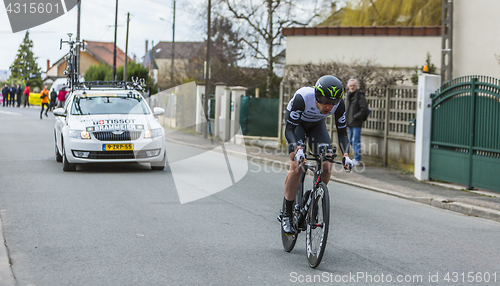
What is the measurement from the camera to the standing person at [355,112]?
1395 cm

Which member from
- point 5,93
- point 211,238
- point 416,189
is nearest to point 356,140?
point 416,189

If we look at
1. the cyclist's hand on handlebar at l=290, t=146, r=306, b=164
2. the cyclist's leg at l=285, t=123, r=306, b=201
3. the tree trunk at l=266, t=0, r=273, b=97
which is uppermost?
the tree trunk at l=266, t=0, r=273, b=97

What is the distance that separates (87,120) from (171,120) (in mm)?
19308

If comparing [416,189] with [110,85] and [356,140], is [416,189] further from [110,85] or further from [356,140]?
[110,85]

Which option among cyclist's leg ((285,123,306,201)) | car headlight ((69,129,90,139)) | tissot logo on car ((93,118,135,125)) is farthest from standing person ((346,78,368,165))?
cyclist's leg ((285,123,306,201))

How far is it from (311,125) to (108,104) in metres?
7.41

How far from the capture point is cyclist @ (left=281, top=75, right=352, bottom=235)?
210 inches

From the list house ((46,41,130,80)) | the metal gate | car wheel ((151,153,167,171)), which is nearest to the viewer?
the metal gate

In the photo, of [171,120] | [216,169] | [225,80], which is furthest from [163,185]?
[225,80]

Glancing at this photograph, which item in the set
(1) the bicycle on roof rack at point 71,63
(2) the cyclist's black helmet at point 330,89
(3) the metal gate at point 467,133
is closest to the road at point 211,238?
(2) the cyclist's black helmet at point 330,89

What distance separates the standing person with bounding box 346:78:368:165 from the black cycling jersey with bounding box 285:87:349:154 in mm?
7951

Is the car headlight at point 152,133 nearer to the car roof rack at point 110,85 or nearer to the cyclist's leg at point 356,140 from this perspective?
the car roof rack at point 110,85

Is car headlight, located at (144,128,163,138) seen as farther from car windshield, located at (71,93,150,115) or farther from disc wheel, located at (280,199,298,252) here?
disc wheel, located at (280,199,298,252)

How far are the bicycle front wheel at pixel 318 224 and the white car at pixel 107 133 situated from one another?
262 inches
